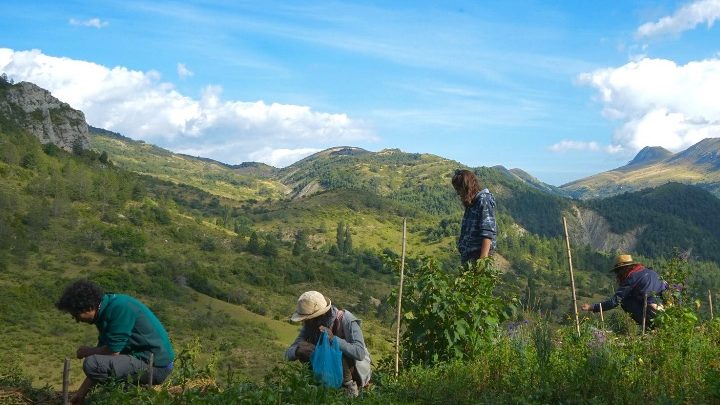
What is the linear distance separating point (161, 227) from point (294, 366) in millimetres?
95431

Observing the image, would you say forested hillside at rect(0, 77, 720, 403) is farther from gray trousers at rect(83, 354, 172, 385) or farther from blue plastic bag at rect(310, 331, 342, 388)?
gray trousers at rect(83, 354, 172, 385)

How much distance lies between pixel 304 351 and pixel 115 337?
1.82 m

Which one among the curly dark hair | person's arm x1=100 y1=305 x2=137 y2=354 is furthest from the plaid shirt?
the curly dark hair

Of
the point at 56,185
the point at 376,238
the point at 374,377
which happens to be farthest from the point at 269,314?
the point at 376,238

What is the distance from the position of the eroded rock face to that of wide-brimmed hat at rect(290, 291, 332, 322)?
357 ft

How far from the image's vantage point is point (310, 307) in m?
6.14

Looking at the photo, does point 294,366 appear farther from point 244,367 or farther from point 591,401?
point 244,367

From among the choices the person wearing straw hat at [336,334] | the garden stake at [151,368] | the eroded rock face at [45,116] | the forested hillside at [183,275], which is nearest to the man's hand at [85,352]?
the garden stake at [151,368]

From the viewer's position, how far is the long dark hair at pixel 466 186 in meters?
7.48

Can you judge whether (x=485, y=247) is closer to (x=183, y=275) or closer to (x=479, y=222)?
(x=479, y=222)

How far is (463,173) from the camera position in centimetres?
754

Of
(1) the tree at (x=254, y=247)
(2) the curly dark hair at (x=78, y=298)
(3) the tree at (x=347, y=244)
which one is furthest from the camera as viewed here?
(3) the tree at (x=347, y=244)

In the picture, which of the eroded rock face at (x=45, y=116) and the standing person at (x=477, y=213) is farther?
the eroded rock face at (x=45, y=116)

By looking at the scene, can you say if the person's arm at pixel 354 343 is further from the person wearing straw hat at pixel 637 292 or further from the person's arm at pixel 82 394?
the person wearing straw hat at pixel 637 292
